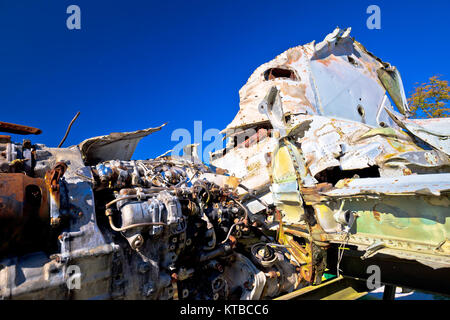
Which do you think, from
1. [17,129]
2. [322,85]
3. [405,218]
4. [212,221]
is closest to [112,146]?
[17,129]

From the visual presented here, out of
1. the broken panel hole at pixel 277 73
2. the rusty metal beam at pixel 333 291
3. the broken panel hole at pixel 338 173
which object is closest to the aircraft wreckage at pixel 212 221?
the rusty metal beam at pixel 333 291

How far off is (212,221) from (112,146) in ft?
6.91

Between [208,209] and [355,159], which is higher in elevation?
[355,159]

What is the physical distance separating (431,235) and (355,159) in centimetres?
295

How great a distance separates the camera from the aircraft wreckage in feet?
6.73

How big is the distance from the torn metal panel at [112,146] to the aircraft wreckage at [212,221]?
17 mm

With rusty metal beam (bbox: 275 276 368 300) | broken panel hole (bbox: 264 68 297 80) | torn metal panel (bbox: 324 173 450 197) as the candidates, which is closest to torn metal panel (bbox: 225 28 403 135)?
broken panel hole (bbox: 264 68 297 80)

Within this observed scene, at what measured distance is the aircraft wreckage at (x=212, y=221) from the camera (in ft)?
6.73

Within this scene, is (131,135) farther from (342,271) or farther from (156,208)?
(342,271)

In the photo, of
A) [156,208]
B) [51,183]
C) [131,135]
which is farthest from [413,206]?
[131,135]

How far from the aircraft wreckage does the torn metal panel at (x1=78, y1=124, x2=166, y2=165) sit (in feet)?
0.06

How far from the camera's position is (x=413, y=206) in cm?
270

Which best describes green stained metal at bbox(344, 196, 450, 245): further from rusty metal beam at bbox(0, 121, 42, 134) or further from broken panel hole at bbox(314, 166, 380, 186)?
rusty metal beam at bbox(0, 121, 42, 134)

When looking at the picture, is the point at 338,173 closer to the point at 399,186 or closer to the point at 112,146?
the point at 399,186
